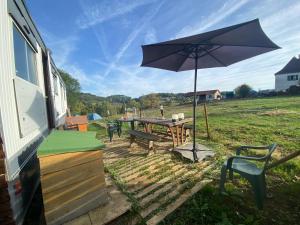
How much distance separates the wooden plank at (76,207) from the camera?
233cm

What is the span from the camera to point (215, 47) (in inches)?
166

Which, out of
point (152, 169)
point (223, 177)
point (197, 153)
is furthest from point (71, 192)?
point (197, 153)

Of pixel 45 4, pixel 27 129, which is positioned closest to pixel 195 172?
pixel 27 129

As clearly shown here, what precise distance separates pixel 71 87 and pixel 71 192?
36670 mm

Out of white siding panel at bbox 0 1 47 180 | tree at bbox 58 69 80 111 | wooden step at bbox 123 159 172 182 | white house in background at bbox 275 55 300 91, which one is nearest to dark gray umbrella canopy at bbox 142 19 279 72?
white siding panel at bbox 0 1 47 180

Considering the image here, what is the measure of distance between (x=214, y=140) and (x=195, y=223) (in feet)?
14.0

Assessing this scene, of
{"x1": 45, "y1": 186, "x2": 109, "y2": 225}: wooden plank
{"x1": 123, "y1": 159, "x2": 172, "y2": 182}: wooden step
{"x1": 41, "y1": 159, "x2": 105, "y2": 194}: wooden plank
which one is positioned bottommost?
{"x1": 123, "y1": 159, "x2": 172, "y2": 182}: wooden step

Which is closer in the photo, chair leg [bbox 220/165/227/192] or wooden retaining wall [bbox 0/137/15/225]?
wooden retaining wall [bbox 0/137/15/225]

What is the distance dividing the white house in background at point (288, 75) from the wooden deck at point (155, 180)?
4665 cm

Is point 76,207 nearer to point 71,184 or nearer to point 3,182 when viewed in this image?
point 71,184

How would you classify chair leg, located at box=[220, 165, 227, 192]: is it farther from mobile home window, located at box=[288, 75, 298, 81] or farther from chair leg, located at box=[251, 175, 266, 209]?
mobile home window, located at box=[288, 75, 298, 81]

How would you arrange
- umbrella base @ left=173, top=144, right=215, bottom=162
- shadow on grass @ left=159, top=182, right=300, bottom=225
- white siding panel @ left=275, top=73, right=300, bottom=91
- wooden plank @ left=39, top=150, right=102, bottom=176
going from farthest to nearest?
1. white siding panel @ left=275, top=73, right=300, bottom=91
2. umbrella base @ left=173, top=144, right=215, bottom=162
3. shadow on grass @ left=159, top=182, right=300, bottom=225
4. wooden plank @ left=39, top=150, right=102, bottom=176

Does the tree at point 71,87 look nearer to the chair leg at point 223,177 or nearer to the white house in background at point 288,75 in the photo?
the chair leg at point 223,177

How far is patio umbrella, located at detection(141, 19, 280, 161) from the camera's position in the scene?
2.97 metres
